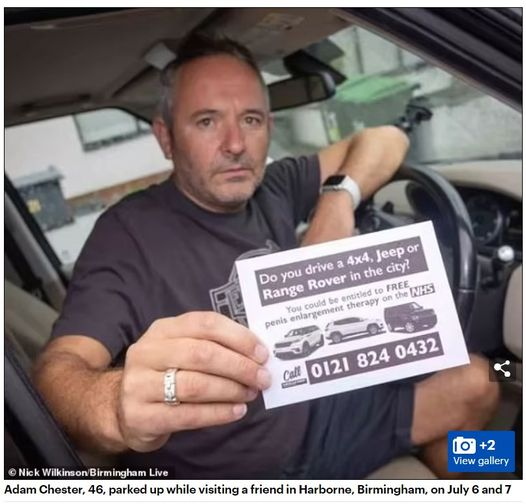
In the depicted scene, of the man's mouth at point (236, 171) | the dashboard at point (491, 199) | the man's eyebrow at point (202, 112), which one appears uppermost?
the man's eyebrow at point (202, 112)

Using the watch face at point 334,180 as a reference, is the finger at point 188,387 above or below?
above

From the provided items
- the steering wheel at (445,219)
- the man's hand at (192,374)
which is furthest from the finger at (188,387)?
the steering wheel at (445,219)

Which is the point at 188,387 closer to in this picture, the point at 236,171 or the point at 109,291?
the point at 109,291

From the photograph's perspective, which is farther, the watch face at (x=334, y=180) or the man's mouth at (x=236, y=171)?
the watch face at (x=334, y=180)

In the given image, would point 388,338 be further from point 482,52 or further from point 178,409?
point 482,52

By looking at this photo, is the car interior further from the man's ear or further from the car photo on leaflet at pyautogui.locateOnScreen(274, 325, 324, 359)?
the car photo on leaflet at pyautogui.locateOnScreen(274, 325, 324, 359)

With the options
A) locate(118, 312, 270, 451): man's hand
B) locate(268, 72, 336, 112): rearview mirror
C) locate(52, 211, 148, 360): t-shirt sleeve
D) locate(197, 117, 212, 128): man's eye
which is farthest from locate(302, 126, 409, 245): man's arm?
locate(118, 312, 270, 451): man's hand

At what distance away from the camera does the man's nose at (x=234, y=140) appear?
39.4 inches

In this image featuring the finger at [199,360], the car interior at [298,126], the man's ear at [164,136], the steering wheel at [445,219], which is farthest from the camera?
the man's ear at [164,136]

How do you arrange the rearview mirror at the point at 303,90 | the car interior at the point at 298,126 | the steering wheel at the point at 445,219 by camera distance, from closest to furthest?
the car interior at the point at 298,126 < the steering wheel at the point at 445,219 < the rearview mirror at the point at 303,90

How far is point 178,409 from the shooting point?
27.0 inches

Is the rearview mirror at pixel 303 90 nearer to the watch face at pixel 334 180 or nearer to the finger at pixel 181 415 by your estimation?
the watch face at pixel 334 180

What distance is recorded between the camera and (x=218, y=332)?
2.22 ft

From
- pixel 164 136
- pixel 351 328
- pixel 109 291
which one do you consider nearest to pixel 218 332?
pixel 351 328
